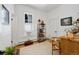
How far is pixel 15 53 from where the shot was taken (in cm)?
199

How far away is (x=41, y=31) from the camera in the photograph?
1960 millimetres

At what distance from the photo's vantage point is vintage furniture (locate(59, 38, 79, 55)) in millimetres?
1931

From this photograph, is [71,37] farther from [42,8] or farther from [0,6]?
[0,6]

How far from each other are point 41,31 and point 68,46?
17.3 inches

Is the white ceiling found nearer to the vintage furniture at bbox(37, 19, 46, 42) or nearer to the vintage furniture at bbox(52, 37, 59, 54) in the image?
the vintage furniture at bbox(37, 19, 46, 42)

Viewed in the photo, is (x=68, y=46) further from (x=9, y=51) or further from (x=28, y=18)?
(x=9, y=51)

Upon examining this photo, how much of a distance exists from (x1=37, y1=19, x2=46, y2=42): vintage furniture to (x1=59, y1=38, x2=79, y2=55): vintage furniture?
262 mm

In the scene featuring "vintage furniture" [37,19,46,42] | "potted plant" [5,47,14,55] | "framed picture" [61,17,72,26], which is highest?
"framed picture" [61,17,72,26]

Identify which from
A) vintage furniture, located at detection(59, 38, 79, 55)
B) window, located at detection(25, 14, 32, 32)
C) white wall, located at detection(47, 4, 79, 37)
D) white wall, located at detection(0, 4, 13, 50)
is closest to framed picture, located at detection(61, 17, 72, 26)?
white wall, located at detection(47, 4, 79, 37)

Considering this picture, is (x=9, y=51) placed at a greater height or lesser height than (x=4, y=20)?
lesser

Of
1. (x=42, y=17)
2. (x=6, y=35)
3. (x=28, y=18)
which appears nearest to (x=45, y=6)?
(x=42, y=17)

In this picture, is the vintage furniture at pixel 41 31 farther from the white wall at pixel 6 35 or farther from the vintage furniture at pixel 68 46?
the white wall at pixel 6 35
